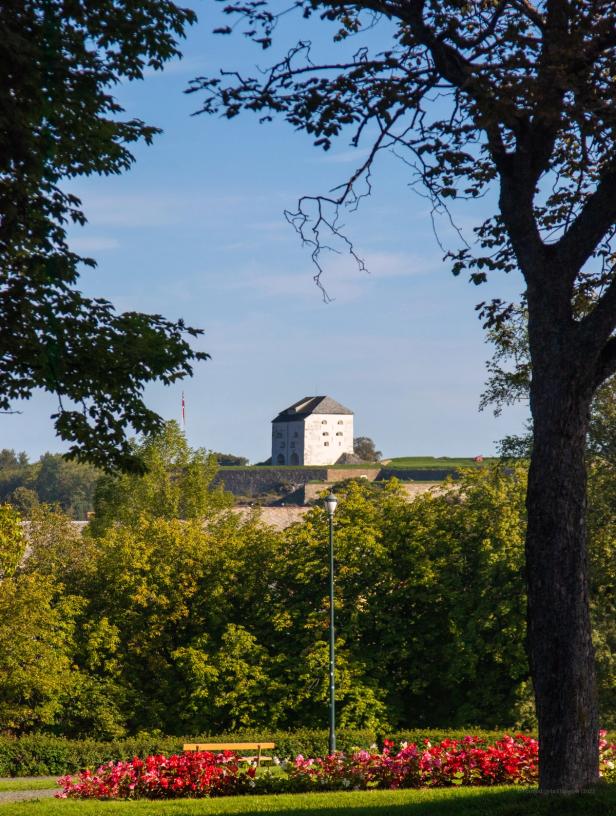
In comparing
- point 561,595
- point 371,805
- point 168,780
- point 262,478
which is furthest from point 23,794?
point 262,478

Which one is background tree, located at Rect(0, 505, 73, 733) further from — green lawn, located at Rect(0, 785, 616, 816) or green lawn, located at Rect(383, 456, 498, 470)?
green lawn, located at Rect(383, 456, 498, 470)

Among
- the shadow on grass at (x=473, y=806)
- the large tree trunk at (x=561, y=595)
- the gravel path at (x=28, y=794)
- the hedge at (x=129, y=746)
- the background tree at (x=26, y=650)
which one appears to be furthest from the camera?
the background tree at (x=26, y=650)

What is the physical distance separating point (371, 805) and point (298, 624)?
2318cm

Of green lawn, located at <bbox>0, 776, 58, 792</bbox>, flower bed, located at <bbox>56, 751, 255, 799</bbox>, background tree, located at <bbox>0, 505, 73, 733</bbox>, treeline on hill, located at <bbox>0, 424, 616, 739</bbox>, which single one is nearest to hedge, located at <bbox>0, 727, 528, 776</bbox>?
green lawn, located at <bbox>0, 776, 58, 792</bbox>

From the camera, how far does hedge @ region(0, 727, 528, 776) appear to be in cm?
2888

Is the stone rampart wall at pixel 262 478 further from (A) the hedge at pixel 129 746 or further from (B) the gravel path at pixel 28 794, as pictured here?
(B) the gravel path at pixel 28 794

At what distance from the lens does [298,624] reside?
3741 cm

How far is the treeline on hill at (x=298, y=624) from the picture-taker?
113ft

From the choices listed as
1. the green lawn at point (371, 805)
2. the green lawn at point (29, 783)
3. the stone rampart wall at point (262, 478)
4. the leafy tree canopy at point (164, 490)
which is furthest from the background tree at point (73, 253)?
the stone rampart wall at point (262, 478)

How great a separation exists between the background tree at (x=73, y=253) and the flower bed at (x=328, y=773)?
5.87 metres

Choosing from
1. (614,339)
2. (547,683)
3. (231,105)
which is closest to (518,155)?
(614,339)

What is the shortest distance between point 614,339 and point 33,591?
2771 centimetres

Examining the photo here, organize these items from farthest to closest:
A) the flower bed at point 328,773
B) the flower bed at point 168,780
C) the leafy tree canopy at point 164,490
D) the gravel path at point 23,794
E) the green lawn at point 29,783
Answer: the leafy tree canopy at point 164,490, the green lawn at point 29,783, the gravel path at point 23,794, the flower bed at point 168,780, the flower bed at point 328,773

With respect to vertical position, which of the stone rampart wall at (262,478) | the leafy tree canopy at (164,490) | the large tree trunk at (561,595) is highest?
the stone rampart wall at (262,478)
